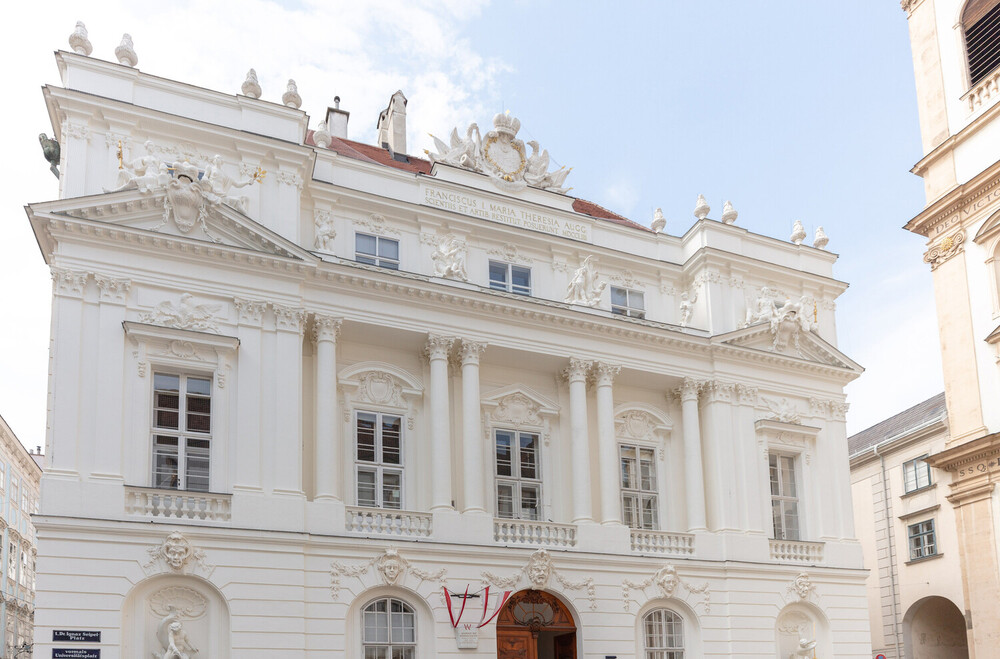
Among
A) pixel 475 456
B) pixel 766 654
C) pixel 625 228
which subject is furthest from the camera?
pixel 625 228

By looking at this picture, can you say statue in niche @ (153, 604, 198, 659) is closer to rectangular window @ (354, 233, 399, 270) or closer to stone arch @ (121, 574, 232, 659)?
stone arch @ (121, 574, 232, 659)

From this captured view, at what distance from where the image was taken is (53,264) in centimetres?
2016

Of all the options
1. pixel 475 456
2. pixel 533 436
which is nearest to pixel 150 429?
pixel 475 456

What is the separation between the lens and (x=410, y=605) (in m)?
22.1

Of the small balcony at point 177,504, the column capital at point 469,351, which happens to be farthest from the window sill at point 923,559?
the small balcony at point 177,504

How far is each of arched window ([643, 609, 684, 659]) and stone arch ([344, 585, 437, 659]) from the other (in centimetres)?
555

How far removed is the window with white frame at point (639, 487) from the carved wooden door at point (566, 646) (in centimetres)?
333

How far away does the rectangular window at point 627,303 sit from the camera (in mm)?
27641

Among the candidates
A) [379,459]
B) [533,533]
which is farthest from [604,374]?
[379,459]

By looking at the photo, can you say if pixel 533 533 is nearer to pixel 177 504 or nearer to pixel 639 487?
pixel 639 487

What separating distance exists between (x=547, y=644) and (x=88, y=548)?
10993 millimetres

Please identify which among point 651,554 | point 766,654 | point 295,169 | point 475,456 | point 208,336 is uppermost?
point 295,169

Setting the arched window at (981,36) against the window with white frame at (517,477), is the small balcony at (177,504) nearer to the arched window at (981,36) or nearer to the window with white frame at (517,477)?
the window with white frame at (517,477)

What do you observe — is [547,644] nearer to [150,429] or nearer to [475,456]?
[475,456]
